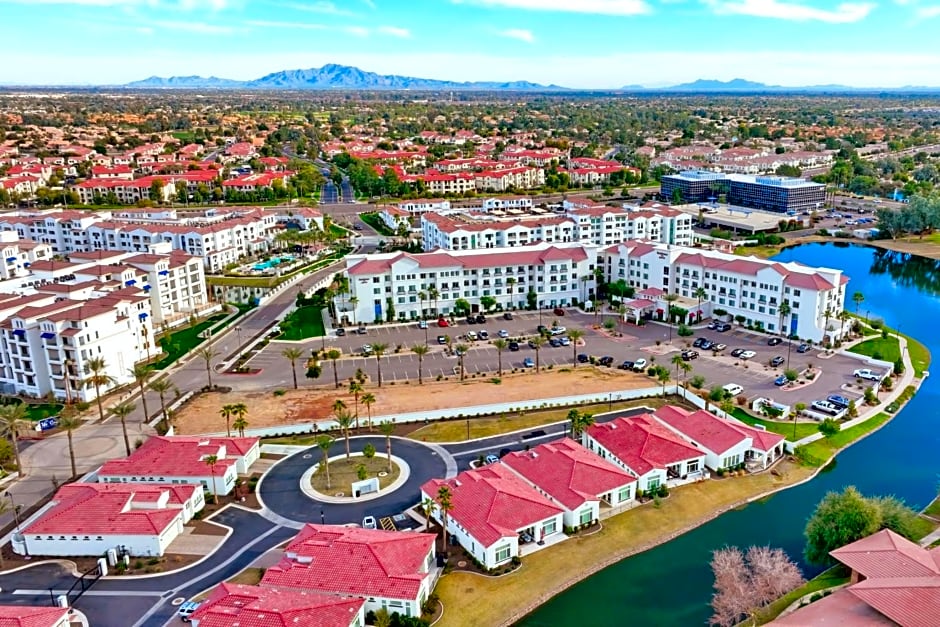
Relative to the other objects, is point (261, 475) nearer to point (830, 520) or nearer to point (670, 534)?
point (670, 534)

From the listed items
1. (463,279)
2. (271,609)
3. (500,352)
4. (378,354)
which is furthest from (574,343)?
(271,609)

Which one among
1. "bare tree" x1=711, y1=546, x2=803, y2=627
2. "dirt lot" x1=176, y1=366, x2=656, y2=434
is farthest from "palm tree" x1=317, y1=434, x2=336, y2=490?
"bare tree" x1=711, y1=546, x2=803, y2=627

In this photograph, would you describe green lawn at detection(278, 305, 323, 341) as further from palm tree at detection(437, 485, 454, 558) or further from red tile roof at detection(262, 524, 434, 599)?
red tile roof at detection(262, 524, 434, 599)

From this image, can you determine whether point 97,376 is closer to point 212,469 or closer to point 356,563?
point 212,469

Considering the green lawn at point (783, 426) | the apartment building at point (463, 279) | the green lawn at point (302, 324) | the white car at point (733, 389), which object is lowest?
the green lawn at point (783, 426)

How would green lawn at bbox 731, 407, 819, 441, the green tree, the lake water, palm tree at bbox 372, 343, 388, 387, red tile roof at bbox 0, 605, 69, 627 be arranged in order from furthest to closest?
1. palm tree at bbox 372, 343, 388, 387
2. green lawn at bbox 731, 407, 819, 441
3. the green tree
4. the lake water
5. red tile roof at bbox 0, 605, 69, 627

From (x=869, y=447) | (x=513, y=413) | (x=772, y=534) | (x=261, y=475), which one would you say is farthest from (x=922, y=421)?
(x=261, y=475)

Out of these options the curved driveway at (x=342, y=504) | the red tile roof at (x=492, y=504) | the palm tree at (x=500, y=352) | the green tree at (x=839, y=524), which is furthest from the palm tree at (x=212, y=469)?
the green tree at (x=839, y=524)

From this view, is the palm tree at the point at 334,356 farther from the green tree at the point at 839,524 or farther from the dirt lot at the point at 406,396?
the green tree at the point at 839,524
